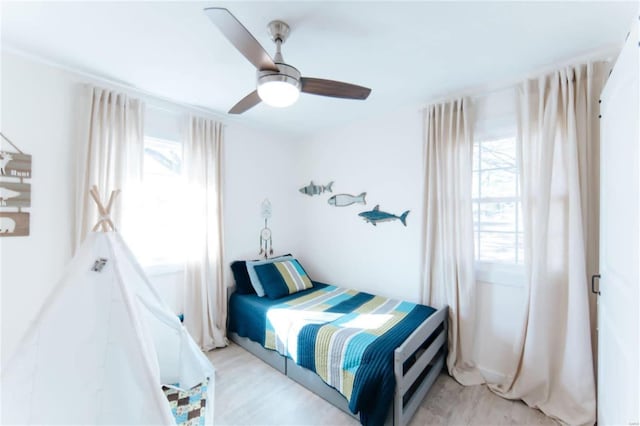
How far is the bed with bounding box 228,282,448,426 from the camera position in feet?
5.56

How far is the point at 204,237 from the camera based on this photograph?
279 cm

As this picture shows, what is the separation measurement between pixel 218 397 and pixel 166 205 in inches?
71.6

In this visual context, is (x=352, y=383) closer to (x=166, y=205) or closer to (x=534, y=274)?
(x=534, y=274)

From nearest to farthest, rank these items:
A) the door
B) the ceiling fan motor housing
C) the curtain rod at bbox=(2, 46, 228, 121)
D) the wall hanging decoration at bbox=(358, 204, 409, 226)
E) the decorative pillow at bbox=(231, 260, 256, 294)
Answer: the door < the ceiling fan motor housing < the curtain rod at bbox=(2, 46, 228, 121) < the wall hanging decoration at bbox=(358, 204, 409, 226) < the decorative pillow at bbox=(231, 260, 256, 294)

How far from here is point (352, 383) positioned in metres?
1.79

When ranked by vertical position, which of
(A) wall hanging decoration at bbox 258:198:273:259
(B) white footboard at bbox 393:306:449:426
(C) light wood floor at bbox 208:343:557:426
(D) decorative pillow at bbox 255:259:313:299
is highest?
(A) wall hanging decoration at bbox 258:198:273:259

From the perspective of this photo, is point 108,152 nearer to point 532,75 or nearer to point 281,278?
point 281,278

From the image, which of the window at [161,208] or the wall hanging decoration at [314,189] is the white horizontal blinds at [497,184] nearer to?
the wall hanging decoration at [314,189]

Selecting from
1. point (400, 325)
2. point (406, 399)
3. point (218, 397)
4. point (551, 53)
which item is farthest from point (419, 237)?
point (218, 397)

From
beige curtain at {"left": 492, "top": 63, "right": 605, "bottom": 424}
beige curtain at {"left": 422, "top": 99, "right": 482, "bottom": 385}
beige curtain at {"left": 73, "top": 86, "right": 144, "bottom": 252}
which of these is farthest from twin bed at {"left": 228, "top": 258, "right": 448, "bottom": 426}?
beige curtain at {"left": 73, "top": 86, "right": 144, "bottom": 252}

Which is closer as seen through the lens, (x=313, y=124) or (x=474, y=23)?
(x=474, y=23)

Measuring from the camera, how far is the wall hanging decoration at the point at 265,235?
3.49m

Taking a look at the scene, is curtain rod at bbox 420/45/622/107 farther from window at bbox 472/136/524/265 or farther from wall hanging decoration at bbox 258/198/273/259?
wall hanging decoration at bbox 258/198/273/259

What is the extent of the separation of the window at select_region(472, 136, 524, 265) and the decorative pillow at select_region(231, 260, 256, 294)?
7.80 feet
